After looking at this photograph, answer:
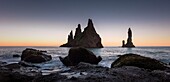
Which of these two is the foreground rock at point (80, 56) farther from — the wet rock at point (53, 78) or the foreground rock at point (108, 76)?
the wet rock at point (53, 78)

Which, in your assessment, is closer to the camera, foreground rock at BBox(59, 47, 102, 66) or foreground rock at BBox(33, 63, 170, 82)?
foreground rock at BBox(33, 63, 170, 82)

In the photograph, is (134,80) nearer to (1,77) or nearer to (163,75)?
(163,75)

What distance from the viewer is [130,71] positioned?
8578 millimetres

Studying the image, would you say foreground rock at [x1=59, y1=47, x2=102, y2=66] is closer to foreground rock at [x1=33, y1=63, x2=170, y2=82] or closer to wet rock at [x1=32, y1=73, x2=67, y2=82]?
foreground rock at [x1=33, y1=63, x2=170, y2=82]

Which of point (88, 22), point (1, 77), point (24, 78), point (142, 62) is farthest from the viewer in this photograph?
point (88, 22)

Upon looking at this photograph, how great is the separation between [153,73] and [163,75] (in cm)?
37

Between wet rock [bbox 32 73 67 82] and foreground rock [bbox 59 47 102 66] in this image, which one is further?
foreground rock [bbox 59 47 102 66]

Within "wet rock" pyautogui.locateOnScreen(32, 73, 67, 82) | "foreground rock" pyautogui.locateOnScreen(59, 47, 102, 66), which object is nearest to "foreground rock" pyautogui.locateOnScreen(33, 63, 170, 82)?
"wet rock" pyautogui.locateOnScreen(32, 73, 67, 82)

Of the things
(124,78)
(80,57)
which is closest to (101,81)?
(124,78)

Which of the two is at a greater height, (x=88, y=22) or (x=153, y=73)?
(x=88, y=22)

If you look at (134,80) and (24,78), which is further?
(24,78)

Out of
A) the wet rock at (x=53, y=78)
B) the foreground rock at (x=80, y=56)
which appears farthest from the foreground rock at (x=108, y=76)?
the foreground rock at (x=80, y=56)

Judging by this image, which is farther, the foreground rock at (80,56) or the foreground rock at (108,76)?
the foreground rock at (80,56)

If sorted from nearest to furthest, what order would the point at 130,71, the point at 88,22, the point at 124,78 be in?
the point at 124,78 < the point at 130,71 < the point at 88,22
